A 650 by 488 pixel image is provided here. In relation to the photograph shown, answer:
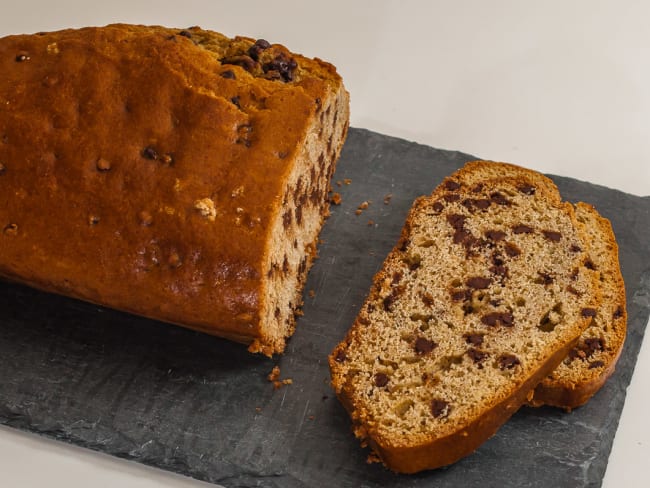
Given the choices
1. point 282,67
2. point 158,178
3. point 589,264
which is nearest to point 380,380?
point 589,264

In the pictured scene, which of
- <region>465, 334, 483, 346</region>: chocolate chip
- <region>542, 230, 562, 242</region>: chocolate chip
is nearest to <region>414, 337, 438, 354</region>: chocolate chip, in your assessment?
<region>465, 334, 483, 346</region>: chocolate chip

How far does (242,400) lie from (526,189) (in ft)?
5.11

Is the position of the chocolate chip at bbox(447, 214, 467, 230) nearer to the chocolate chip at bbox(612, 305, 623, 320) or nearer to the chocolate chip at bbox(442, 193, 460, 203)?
the chocolate chip at bbox(442, 193, 460, 203)

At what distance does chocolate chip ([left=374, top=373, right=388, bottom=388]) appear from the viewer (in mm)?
3838

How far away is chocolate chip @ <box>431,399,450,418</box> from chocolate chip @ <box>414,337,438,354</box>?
0.77 ft

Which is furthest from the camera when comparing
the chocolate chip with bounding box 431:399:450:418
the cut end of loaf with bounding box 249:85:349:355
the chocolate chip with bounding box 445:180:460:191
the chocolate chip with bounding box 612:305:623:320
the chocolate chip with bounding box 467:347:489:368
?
the chocolate chip with bounding box 445:180:460:191

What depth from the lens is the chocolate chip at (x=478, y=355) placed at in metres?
3.83

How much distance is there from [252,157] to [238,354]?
0.86m

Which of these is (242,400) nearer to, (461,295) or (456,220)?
(461,295)

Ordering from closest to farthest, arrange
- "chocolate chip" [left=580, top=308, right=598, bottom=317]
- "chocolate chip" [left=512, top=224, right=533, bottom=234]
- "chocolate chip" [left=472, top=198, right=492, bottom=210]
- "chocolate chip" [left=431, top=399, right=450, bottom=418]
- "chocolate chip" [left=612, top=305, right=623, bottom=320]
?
1. "chocolate chip" [left=431, top=399, right=450, bottom=418]
2. "chocolate chip" [left=580, top=308, right=598, bottom=317]
3. "chocolate chip" [left=612, top=305, right=623, bottom=320]
4. "chocolate chip" [left=512, top=224, right=533, bottom=234]
5. "chocolate chip" [left=472, top=198, right=492, bottom=210]

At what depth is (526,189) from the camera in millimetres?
4453

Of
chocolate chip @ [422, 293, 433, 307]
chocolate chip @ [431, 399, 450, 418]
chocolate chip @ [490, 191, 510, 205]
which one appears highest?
chocolate chip @ [490, 191, 510, 205]

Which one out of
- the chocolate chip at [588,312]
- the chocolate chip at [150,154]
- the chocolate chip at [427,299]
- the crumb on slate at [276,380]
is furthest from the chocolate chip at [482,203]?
the chocolate chip at [150,154]

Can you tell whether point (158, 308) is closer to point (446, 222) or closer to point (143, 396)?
point (143, 396)
